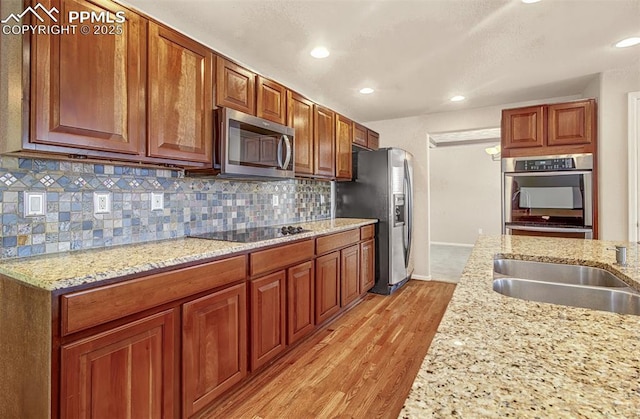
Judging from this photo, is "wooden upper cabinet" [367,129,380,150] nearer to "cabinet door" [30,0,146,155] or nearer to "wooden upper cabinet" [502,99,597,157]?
"wooden upper cabinet" [502,99,597,157]

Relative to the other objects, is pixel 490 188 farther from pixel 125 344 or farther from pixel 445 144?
pixel 125 344

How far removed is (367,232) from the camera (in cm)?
363

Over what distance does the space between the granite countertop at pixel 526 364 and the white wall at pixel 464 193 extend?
6951 mm

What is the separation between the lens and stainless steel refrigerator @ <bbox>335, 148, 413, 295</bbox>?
12.5ft

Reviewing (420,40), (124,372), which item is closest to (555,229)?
(420,40)

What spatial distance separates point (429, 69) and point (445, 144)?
417 cm

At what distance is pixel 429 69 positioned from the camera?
2.80 metres

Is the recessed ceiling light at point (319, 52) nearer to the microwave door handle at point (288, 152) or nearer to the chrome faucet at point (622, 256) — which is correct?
the microwave door handle at point (288, 152)

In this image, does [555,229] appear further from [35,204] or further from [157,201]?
[35,204]

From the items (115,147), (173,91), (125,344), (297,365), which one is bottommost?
(297,365)

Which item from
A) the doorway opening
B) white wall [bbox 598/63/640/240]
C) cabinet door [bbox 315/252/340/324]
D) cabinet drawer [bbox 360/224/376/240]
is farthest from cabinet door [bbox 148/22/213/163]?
the doorway opening

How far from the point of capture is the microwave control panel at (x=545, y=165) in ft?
9.95

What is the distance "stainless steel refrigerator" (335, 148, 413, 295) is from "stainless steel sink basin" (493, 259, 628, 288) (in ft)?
6.87

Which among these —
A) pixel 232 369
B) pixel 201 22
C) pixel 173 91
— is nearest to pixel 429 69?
pixel 201 22
